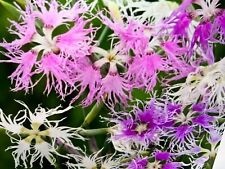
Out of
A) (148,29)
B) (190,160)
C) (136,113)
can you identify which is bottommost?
(190,160)

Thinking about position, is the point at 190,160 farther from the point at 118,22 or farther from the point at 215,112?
the point at 118,22

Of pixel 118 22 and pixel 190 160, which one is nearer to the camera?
pixel 118 22

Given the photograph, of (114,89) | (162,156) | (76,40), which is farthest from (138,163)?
(76,40)

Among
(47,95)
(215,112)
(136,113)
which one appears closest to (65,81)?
(47,95)

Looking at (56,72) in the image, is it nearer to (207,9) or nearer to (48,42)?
(48,42)

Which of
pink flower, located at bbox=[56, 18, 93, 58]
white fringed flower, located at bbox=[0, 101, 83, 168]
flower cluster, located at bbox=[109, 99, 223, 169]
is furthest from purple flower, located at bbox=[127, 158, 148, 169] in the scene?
pink flower, located at bbox=[56, 18, 93, 58]

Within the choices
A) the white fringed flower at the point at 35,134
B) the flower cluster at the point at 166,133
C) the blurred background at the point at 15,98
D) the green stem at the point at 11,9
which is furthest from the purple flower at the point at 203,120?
the green stem at the point at 11,9

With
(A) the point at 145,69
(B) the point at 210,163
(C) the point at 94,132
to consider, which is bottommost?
(B) the point at 210,163

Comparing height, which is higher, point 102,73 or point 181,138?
point 102,73
